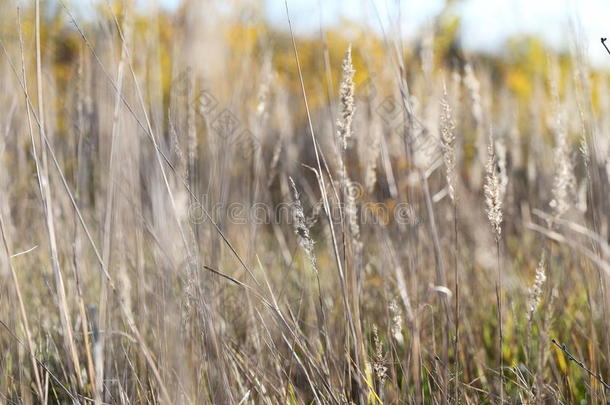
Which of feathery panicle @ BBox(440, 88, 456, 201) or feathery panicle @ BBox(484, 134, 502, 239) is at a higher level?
feathery panicle @ BBox(440, 88, 456, 201)

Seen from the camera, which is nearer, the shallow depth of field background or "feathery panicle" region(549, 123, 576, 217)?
the shallow depth of field background

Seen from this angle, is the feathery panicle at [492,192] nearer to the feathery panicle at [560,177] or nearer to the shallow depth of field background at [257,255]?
the shallow depth of field background at [257,255]

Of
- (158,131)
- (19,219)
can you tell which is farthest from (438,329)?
(19,219)

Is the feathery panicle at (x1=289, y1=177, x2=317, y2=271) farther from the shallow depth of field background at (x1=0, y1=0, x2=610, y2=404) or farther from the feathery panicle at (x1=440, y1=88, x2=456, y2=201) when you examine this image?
the feathery panicle at (x1=440, y1=88, x2=456, y2=201)

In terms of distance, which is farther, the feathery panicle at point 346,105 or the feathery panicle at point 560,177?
the feathery panicle at point 560,177

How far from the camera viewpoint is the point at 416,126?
135cm

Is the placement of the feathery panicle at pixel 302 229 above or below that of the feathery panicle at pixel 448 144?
below

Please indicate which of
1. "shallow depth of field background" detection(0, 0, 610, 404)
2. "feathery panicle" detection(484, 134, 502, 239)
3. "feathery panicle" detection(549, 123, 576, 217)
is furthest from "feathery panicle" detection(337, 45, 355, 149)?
"feathery panicle" detection(549, 123, 576, 217)

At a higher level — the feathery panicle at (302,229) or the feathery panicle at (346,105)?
the feathery panicle at (346,105)

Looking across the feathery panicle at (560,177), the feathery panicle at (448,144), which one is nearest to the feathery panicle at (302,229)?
the feathery panicle at (448,144)

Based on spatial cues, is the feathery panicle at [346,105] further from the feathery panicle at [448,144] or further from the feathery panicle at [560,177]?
the feathery panicle at [560,177]

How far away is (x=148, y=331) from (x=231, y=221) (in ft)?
2.23

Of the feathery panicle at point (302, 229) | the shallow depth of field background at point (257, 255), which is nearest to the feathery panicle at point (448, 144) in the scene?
the shallow depth of field background at point (257, 255)

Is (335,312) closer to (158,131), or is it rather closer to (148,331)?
(148,331)
